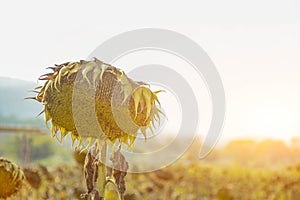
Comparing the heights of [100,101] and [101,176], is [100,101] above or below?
above

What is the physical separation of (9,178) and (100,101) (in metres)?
0.91

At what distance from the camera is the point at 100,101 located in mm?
1522

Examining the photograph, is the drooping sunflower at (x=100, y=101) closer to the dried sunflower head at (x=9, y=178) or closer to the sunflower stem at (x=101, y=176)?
the sunflower stem at (x=101, y=176)

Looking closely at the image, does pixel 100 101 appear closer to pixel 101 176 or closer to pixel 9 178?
pixel 101 176

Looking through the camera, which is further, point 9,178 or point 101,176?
point 9,178

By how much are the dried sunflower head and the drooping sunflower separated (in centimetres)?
80

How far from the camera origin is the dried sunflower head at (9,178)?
2289mm

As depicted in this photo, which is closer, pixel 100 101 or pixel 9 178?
pixel 100 101

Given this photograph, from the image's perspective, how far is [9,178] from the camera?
230cm

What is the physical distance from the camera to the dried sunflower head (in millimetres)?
2289

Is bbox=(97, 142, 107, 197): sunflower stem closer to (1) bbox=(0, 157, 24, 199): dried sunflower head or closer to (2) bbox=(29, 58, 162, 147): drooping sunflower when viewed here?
(2) bbox=(29, 58, 162, 147): drooping sunflower

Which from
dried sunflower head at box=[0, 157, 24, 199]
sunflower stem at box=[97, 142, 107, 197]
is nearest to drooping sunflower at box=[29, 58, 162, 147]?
sunflower stem at box=[97, 142, 107, 197]

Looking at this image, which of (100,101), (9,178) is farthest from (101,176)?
(9,178)

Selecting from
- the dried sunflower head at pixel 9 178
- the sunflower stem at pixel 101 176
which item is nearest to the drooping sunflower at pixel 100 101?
the sunflower stem at pixel 101 176
